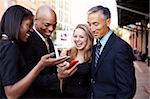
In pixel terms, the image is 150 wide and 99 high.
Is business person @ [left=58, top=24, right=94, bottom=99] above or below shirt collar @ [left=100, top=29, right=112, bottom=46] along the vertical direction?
below

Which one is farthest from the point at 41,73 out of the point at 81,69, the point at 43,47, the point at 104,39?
the point at 104,39

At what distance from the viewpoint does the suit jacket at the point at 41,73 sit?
211 cm

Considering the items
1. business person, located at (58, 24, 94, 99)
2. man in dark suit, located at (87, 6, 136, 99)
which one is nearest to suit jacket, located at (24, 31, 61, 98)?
business person, located at (58, 24, 94, 99)

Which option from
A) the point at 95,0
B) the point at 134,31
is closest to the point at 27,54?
the point at 95,0

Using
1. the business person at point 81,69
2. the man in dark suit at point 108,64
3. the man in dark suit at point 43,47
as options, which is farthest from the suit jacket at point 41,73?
the man in dark suit at point 108,64

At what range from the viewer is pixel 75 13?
13.9ft

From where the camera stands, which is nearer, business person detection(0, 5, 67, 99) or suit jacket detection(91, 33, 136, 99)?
business person detection(0, 5, 67, 99)

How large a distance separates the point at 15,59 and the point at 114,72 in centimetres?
64

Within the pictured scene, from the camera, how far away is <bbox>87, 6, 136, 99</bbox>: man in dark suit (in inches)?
85.0

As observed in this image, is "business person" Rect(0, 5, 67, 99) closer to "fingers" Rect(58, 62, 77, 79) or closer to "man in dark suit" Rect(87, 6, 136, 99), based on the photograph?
"fingers" Rect(58, 62, 77, 79)

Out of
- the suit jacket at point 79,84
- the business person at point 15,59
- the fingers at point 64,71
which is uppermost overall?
the business person at point 15,59

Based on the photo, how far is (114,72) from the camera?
7.16 feet

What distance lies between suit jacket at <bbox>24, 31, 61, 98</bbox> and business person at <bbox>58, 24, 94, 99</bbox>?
106 millimetres

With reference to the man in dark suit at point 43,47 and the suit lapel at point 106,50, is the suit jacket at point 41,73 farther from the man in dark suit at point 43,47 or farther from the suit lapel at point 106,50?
the suit lapel at point 106,50
